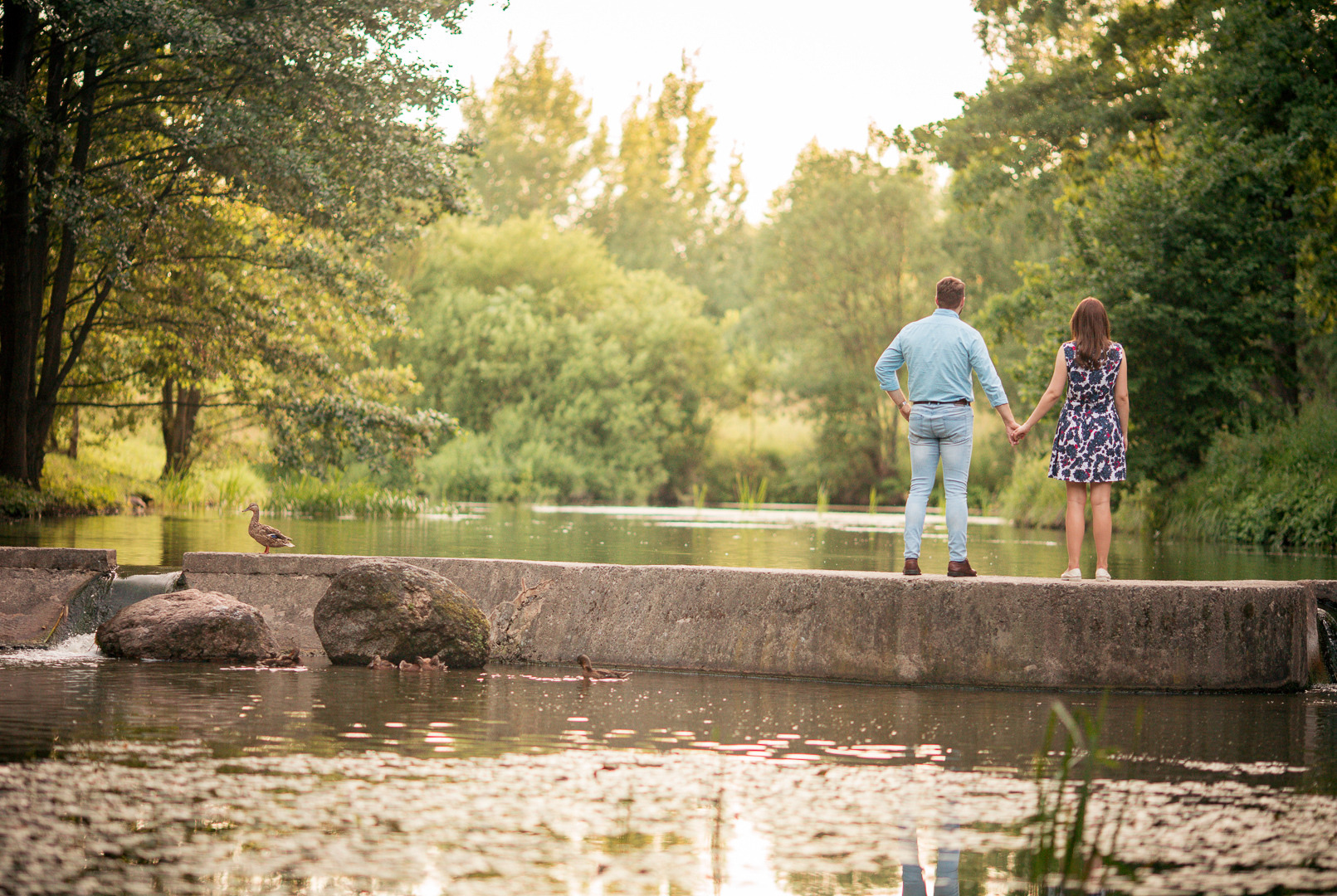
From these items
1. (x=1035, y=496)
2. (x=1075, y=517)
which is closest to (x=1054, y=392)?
(x=1075, y=517)

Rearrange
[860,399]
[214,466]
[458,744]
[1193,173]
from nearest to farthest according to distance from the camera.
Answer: [458,744] → [1193,173] → [214,466] → [860,399]

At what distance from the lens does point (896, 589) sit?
25.9 ft

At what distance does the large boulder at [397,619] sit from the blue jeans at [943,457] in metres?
2.77

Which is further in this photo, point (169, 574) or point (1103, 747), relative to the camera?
point (169, 574)

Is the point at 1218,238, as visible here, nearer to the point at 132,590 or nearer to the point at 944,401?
the point at 944,401

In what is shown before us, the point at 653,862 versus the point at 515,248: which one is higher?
the point at 515,248

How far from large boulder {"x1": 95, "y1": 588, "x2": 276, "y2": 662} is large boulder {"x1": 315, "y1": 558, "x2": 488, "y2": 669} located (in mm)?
411

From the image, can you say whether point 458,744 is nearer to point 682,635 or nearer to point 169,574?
point 682,635

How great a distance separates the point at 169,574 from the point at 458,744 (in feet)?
15.0

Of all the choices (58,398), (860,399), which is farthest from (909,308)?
(58,398)

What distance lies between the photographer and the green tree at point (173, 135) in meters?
19.9

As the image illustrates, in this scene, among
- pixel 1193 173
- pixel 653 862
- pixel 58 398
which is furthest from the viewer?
pixel 58 398

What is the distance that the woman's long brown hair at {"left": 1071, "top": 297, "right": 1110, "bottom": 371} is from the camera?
910 cm

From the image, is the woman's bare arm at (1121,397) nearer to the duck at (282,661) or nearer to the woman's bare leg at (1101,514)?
the woman's bare leg at (1101,514)
